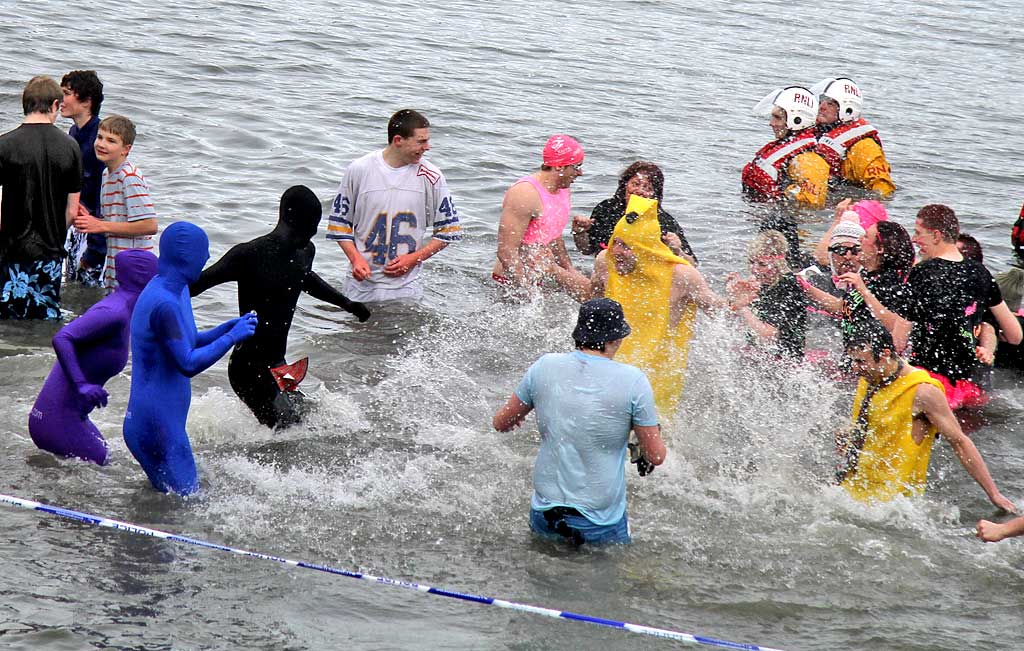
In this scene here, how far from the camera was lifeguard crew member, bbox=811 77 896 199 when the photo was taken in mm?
14016

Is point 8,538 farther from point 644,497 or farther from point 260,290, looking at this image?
point 644,497

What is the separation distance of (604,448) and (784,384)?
113 inches

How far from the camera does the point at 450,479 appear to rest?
7.43 meters

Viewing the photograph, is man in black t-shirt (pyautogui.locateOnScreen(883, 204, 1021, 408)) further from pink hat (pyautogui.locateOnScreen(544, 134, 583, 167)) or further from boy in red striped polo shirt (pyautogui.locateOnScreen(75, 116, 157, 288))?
boy in red striped polo shirt (pyautogui.locateOnScreen(75, 116, 157, 288))

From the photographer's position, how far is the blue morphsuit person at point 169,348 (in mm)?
6160

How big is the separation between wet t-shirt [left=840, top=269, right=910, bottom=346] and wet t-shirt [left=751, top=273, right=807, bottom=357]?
407 millimetres

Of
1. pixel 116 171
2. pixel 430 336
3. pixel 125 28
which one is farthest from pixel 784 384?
pixel 125 28

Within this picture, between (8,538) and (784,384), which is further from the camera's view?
(784,384)

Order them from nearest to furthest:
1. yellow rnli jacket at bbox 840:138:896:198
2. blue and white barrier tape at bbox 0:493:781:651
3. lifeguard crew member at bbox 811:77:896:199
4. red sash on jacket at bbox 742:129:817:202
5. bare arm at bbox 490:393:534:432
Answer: blue and white barrier tape at bbox 0:493:781:651 < bare arm at bbox 490:393:534:432 < red sash on jacket at bbox 742:129:817:202 < lifeguard crew member at bbox 811:77:896:199 < yellow rnli jacket at bbox 840:138:896:198

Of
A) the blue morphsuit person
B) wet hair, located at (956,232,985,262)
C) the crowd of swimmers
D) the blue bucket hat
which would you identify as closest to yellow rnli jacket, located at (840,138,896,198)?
the crowd of swimmers

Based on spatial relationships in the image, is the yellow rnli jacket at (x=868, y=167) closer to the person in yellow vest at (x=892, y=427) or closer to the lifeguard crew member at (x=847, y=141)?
the lifeguard crew member at (x=847, y=141)

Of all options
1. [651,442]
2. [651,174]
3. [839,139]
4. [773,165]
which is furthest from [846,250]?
[839,139]

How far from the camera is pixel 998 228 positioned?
14.4 m

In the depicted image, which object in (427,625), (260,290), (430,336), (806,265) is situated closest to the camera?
(427,625)
